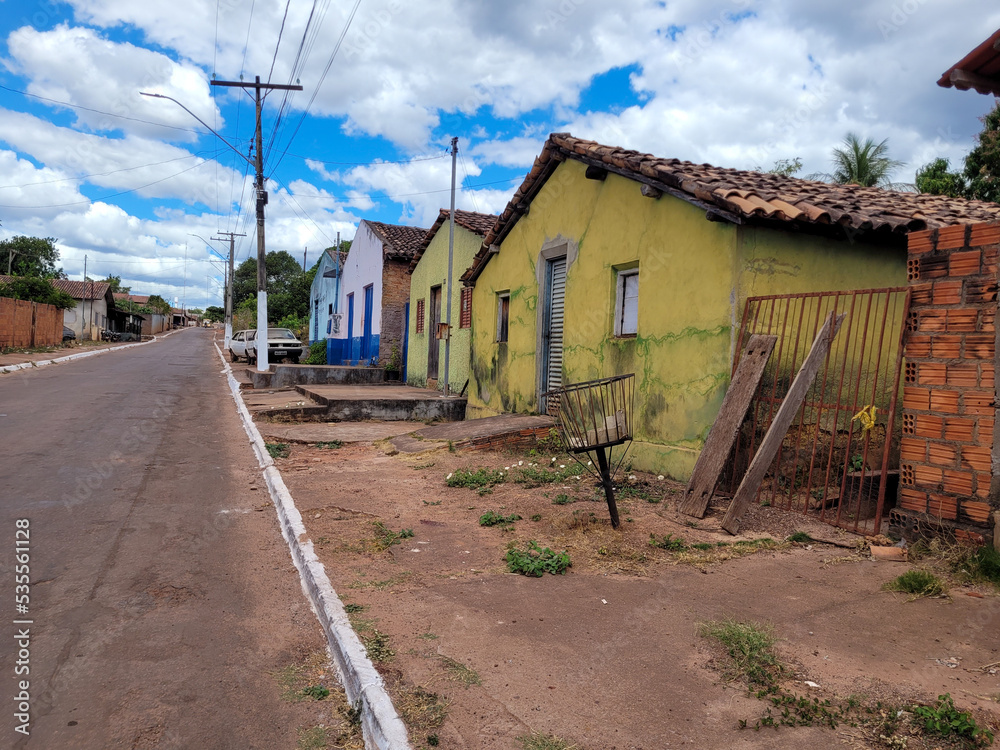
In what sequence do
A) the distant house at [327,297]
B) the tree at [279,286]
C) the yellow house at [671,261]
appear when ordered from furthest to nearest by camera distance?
the tree at [279,286], the distant house at [327,297], the yellow house at [671,261]

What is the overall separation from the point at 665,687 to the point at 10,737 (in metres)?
2.55

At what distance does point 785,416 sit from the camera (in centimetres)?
534

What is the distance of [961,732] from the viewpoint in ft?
7.77

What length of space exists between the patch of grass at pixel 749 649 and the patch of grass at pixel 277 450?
6.34 metres

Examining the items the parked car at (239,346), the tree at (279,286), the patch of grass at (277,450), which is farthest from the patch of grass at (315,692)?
the tree at (279,286)

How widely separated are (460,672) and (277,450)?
20.9 feet

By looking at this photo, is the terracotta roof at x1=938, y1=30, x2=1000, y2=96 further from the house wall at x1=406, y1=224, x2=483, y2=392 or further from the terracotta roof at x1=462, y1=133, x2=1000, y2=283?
the house wall at x1=406, y1=224, x2=483, y2=392

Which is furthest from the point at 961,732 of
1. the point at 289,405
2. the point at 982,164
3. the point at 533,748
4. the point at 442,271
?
the point at 982,164

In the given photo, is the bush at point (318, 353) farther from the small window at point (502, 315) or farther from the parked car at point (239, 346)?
the small window at point (502, 315)

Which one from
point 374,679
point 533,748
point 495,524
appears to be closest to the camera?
point 533,748

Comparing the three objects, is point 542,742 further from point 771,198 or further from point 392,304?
point 392,304

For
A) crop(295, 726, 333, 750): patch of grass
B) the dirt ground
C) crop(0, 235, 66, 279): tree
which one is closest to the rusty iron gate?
the dirt ground

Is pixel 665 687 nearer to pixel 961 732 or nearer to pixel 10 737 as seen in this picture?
pixel 961 732

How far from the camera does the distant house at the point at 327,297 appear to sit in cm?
2642
